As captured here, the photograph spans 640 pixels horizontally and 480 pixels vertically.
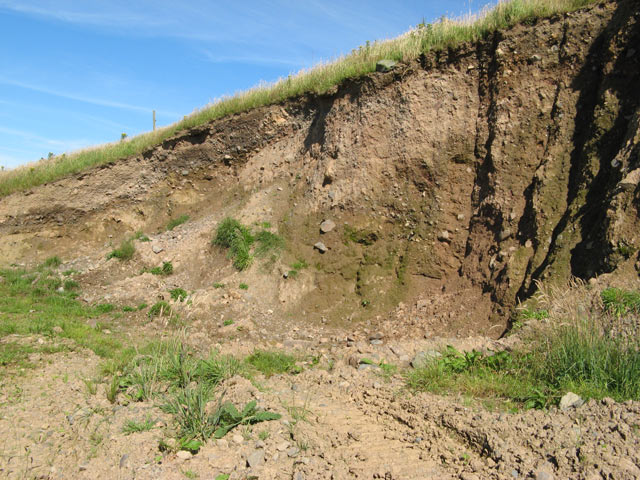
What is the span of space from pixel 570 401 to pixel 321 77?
9622 mm

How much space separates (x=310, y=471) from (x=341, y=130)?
7905 mm

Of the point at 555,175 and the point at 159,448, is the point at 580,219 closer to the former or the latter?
the point at 555,175

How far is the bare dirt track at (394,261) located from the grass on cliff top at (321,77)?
0.94ft

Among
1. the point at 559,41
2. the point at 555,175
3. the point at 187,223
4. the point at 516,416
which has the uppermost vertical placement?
the point at 559,41

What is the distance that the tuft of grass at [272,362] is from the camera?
6.33 metres

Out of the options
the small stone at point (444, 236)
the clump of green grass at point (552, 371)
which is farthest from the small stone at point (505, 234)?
the clump of green grass at point (552, 371)

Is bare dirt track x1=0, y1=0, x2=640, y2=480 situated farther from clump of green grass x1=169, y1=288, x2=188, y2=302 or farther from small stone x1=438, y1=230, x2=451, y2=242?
clump of green grass x1=169, y1=288, x2=188, y2=302

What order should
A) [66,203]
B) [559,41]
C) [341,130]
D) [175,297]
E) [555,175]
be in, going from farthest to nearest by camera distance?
1. [66,203]
2. [341,130]
3. [175,297]
4. [559,41]
5. [555,175]

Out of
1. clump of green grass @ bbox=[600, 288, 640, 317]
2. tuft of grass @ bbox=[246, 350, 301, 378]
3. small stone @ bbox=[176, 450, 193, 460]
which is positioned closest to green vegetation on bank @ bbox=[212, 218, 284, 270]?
tuft of grass @ bbox=[246, 350, 301, 378]

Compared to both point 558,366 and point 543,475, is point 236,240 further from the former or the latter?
point 543,475

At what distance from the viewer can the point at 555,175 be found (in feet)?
24.9

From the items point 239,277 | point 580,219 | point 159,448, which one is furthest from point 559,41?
point 159,448

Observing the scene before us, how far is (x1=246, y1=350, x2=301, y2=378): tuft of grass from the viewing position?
6332 millimetres

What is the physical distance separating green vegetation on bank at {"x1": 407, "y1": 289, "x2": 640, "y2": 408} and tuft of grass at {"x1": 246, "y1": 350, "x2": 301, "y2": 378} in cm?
178
